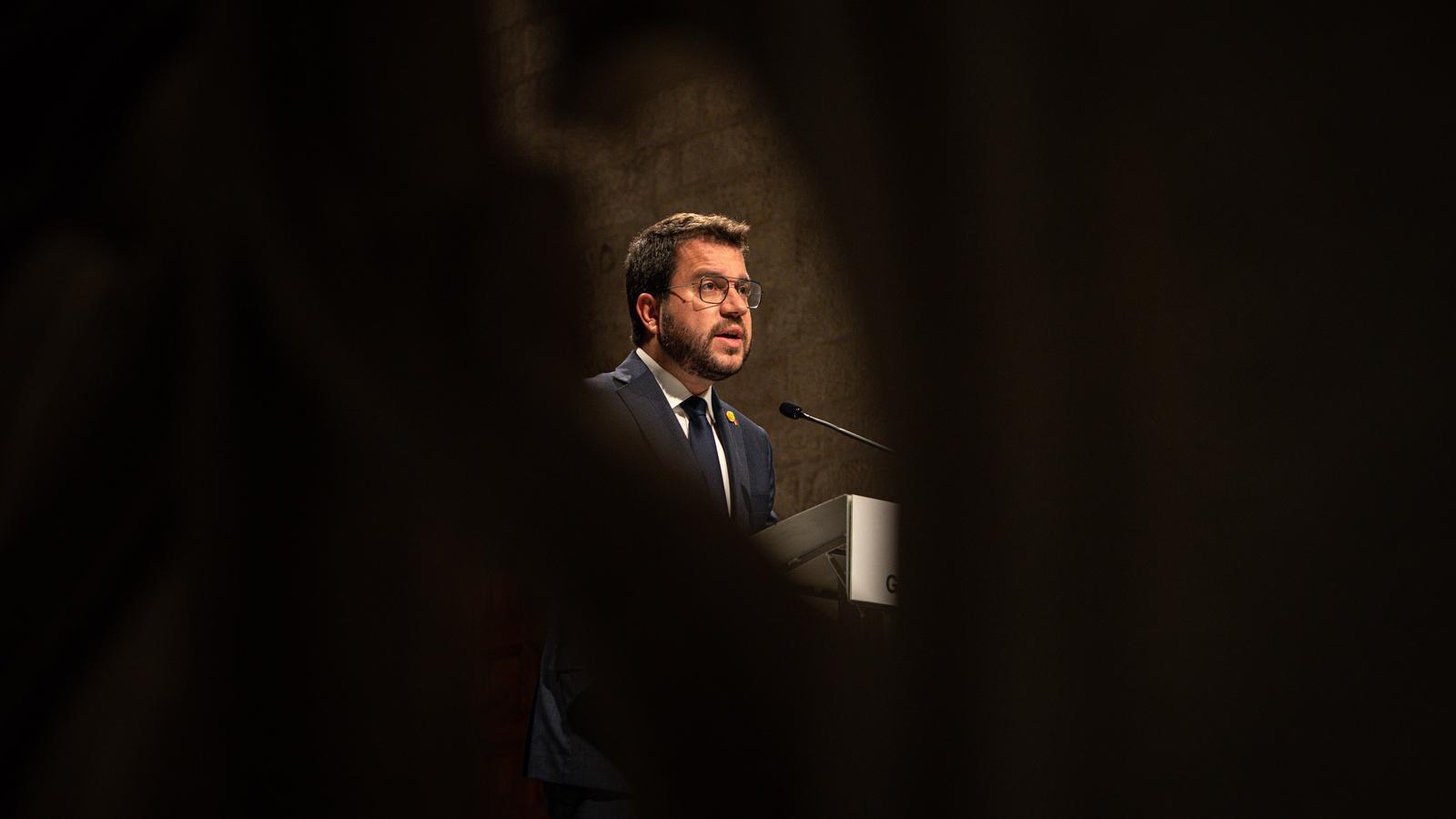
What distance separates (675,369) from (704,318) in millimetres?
113

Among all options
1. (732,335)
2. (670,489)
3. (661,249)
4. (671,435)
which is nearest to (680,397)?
(732,335)

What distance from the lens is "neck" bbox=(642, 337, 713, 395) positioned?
160cm

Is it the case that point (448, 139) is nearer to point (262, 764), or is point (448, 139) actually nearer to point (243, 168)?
point (243, 168)

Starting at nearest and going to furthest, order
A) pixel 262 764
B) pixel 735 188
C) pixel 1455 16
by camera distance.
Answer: pixel 1455 16 → pixel 262 764 → pixel 735 188

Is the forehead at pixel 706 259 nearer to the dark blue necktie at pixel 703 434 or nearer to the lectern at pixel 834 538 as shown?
the dark blue necktie at pixel 703 434

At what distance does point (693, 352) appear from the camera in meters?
1.64

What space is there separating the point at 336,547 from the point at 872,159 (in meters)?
0.18

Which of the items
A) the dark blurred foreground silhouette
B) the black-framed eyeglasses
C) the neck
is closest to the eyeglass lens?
the black-framed eyeglasses

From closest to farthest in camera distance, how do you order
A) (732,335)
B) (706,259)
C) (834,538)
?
(834,538) → (732,335) → (706,259)

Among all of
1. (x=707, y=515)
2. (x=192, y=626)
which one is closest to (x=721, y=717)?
(x=707, y=515)

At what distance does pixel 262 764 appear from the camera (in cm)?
37

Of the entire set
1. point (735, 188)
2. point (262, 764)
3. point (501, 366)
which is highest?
point (735, 188)

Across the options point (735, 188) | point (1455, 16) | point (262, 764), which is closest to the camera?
point (1455, 16)

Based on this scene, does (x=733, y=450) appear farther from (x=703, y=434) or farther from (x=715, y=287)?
(x=715, y=287)
